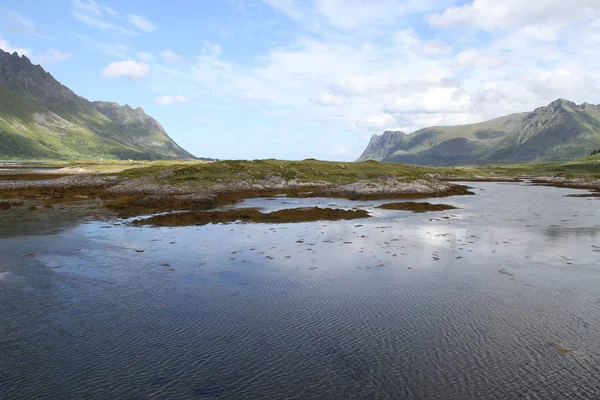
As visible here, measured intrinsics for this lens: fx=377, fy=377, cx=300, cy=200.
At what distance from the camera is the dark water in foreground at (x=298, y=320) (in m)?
11.1

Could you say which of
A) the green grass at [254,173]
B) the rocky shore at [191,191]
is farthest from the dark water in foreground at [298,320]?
the green grass at [254,173]

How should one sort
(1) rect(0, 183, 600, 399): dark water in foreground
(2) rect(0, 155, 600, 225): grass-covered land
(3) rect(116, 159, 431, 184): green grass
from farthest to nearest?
(3) rect(116, 159, 431, 184): green grass < (2) rect(0, 155, 600, 225): grass-covered land < (1) rect(0, 183, 600, 399): dark water in foreground

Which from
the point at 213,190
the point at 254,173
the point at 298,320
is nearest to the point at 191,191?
the point at 213,190

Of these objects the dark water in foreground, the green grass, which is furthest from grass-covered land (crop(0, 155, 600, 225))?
the dark water in foreground

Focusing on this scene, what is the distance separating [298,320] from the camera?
15711mm

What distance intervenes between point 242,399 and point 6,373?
24.6 ft

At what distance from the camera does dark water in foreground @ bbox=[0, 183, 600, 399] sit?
11086 mm

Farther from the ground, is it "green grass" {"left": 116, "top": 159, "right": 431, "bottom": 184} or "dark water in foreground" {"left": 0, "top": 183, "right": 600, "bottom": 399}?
"green grass" {"left": 116, "top": 159, "right": 431, "bottom": 184}

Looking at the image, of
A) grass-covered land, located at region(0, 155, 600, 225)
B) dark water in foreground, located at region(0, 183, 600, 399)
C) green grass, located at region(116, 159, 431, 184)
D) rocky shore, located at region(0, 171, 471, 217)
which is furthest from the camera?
green grass, located at region(116, 159, 431, 184)

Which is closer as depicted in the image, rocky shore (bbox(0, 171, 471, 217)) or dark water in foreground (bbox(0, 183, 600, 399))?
dark water in foreground (bbox(0, 183, 600, 399))

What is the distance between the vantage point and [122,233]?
35.7 meters

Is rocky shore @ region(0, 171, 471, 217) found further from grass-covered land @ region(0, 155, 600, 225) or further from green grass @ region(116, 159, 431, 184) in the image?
green grass @ region(116, 159, 431, 184)

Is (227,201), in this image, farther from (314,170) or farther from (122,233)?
(314,170)

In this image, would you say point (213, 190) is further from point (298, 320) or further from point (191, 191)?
point (298, 320)
